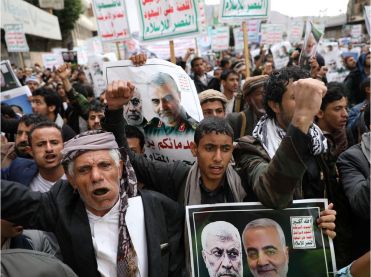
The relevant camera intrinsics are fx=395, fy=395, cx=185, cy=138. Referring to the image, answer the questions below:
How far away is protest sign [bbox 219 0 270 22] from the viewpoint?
4.57 m

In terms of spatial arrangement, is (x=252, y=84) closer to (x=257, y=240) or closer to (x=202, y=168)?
(x=202, y=168)

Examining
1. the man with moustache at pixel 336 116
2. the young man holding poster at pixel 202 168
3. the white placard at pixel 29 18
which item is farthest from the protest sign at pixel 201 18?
the white placard at pixel 29 18

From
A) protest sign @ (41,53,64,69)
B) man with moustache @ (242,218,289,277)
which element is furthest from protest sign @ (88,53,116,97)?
man with moustache @ (242,218,289,277)

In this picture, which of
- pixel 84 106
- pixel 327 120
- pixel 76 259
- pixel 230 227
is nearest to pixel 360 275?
pixel 230 227

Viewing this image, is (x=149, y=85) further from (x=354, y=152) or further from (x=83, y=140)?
(x=354, y=152)

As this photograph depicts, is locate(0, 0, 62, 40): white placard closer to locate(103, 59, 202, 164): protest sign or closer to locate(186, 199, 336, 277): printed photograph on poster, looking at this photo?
locate(103, 59, 202, 164): protest sign

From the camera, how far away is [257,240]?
67.1 inches

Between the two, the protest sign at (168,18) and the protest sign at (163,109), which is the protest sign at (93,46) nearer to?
the protest sign at (168,18)

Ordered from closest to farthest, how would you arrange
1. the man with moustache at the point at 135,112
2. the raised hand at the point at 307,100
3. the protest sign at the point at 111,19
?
1. the raised hand at the point at 307,100
2. the man with moustache at the point at 135,112
3. the protest sign at the point at 111,19

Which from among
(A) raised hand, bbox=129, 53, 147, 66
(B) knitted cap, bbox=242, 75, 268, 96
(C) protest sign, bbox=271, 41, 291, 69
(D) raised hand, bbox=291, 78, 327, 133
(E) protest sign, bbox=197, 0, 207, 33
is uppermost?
(E) protest sign, bbox=197, 0, 207, 33

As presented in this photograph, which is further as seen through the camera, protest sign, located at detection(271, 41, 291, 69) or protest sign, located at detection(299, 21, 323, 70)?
protest sign, located at detection(271, 41, 291, 69)

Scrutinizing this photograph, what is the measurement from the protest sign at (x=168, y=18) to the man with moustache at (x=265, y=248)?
2748mm

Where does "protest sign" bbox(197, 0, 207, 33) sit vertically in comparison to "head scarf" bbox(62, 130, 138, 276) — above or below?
above

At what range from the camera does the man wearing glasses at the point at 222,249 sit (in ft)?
5.56
